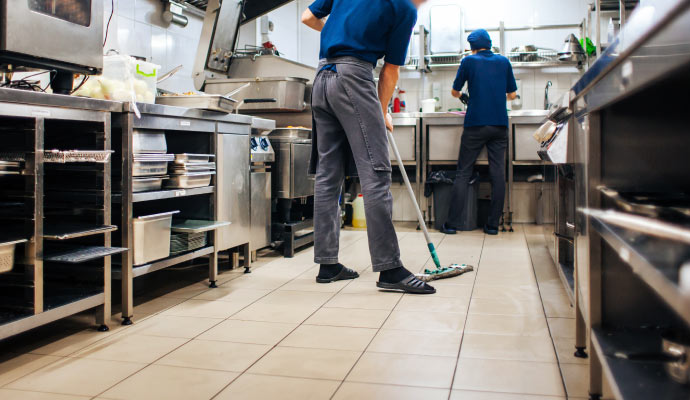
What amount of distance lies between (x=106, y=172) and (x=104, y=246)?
0.82 ft

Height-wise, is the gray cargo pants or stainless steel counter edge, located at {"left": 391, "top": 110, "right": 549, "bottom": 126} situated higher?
stainless steel counter edge, located at {"left": 391, "top": 110, "right": 549, "bottom": 126}

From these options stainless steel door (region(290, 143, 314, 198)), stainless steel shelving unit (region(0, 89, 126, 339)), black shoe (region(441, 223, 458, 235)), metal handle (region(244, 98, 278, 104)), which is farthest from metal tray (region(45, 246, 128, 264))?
black shoe (region(441, 223, 458, 235))

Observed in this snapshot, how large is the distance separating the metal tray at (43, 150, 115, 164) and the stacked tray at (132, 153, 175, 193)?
8.4 inches

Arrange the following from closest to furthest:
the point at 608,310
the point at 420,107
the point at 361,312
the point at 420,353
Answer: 1. the point at 608,310
2. the point at 420,353
3. the point at 361,312
4. the point at 420,107

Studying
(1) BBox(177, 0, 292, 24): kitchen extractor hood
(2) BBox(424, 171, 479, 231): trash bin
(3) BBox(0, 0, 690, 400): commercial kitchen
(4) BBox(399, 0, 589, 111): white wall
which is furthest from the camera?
(4) BBox(399, 0, 589, 111): white wall

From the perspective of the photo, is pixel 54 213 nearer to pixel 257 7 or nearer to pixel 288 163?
pixel 288 163

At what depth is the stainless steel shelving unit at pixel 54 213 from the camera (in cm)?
171

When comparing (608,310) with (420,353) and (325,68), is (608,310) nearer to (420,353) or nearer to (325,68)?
(420,353)

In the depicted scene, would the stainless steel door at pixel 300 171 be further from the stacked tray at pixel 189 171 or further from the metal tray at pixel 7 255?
the metal tray at pixel 7 255

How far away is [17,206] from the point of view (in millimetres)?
2018

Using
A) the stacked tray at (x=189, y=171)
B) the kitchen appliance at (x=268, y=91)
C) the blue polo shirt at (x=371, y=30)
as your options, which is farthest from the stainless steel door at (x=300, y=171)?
the blue polo shirt at (x=371, y=30)

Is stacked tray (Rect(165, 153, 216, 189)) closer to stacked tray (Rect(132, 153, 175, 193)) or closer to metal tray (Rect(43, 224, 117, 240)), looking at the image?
stacked tray (Rect(132, 153, 175, 193))

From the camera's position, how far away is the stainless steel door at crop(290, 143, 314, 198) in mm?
3500

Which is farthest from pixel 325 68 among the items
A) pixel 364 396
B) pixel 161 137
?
pixel 364 396
